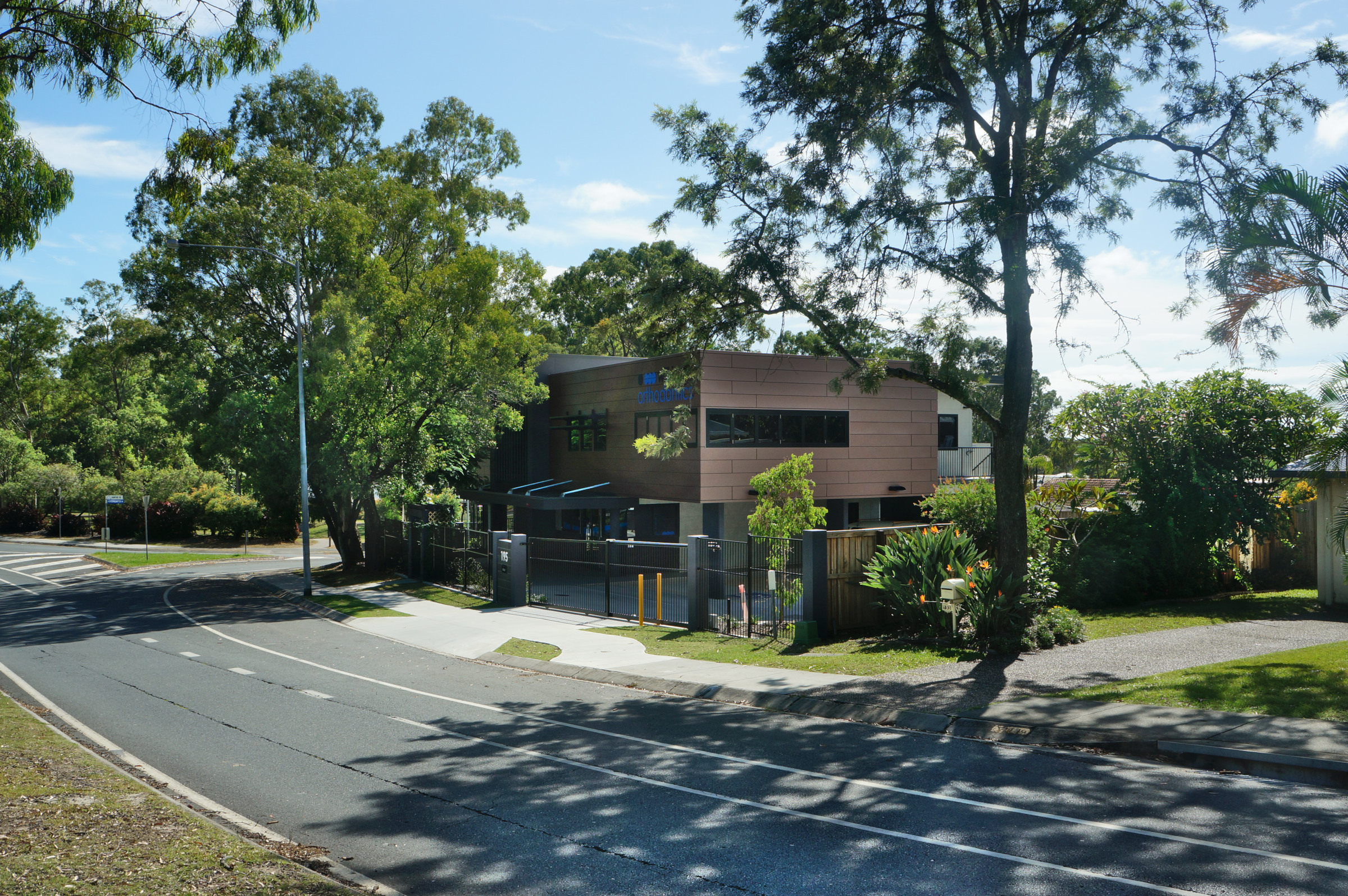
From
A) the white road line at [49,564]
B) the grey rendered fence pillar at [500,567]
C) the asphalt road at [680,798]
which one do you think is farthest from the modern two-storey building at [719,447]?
the white road line at [49,564]

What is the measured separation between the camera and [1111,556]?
1870 cm

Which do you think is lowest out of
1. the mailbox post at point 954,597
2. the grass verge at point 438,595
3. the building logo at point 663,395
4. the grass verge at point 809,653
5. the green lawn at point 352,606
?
the green lawn at point 352,606

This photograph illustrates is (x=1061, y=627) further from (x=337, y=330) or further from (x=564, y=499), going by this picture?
(x=337, y=330)

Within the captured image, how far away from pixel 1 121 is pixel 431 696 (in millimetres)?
8970

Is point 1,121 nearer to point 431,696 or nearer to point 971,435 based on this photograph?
point 431,696

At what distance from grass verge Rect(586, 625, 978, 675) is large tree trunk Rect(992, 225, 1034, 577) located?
1.87 metres

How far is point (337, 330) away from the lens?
28125mm

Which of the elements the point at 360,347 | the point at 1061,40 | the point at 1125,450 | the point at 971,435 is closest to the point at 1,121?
the point at 1061,40

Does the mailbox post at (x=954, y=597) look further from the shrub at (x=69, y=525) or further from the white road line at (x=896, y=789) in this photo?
the shrub at (x=69, y=525)

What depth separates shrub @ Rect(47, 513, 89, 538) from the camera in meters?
57.3

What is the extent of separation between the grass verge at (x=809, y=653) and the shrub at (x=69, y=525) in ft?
174

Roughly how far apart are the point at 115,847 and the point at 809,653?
11075 millimetres

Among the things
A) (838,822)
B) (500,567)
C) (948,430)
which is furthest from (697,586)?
(948,430)

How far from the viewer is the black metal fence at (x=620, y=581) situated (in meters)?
20.9
